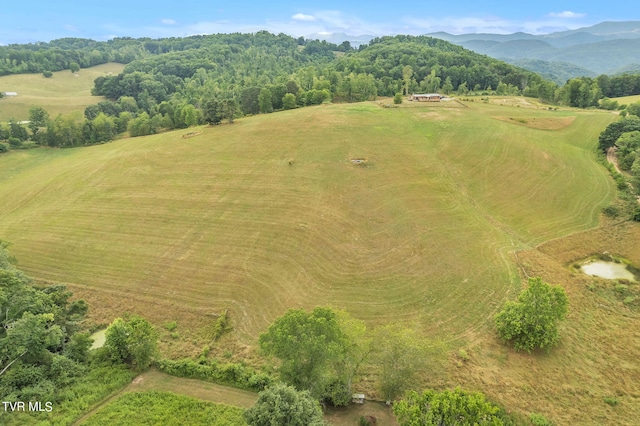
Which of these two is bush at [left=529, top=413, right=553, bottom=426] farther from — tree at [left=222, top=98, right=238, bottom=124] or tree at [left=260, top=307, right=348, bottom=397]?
tree at [left=222, top=98, right=238, bottom=124]

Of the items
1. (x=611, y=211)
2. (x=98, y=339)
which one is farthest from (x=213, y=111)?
(x=611, y=211)

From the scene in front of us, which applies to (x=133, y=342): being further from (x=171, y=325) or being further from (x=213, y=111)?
(x=213, y=111)

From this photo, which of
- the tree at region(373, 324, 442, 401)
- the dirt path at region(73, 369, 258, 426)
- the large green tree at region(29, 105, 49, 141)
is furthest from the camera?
the large green tree at region(29, 105, 49, 141)

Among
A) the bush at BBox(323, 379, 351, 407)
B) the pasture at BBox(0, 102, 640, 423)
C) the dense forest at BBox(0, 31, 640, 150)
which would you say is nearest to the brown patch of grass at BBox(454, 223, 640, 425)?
the pasture at BBox(0, 102, 640, 423)

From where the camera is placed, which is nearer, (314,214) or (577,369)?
(577,369)

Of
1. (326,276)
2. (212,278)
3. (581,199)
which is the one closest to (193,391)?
(212,278)
